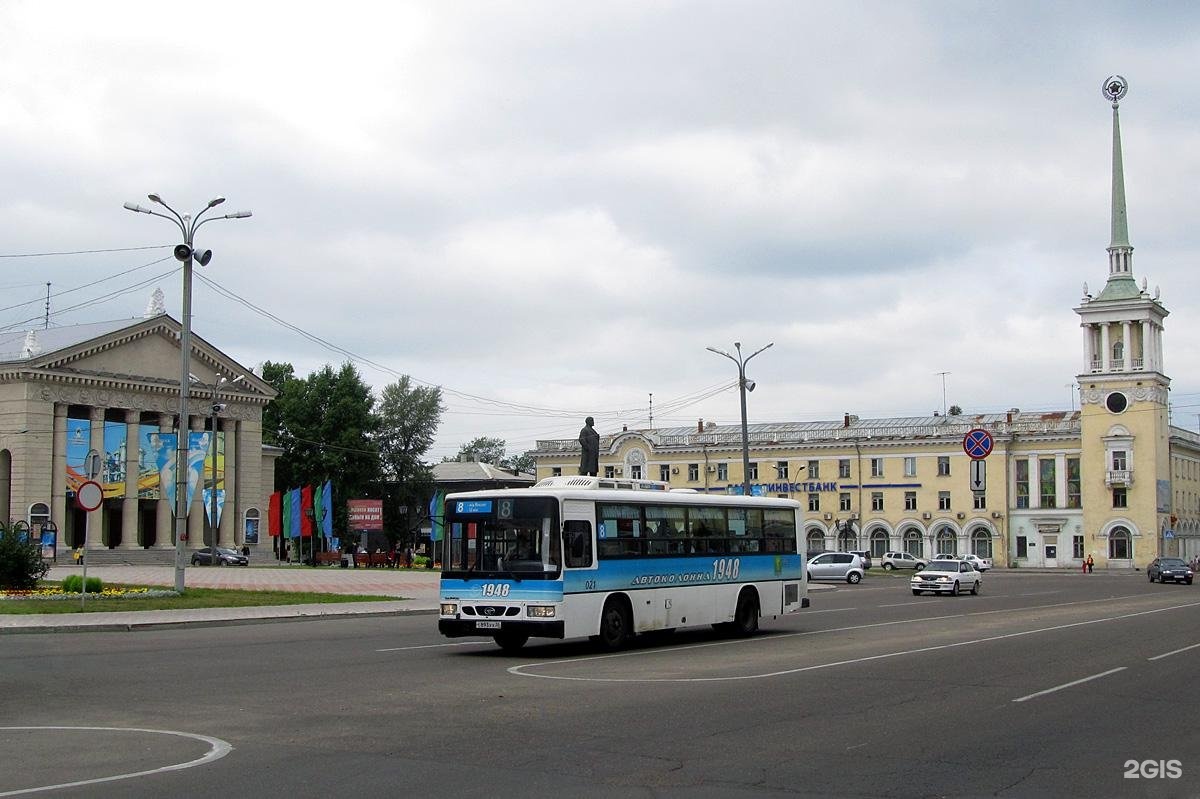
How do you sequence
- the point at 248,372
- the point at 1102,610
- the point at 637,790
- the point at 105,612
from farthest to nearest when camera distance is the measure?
Result: the point at 248,372 < the point at 1102,610 < the point at 105,612 < the point at 637,790

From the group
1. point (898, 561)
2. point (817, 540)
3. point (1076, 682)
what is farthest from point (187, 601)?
point (817, 540)

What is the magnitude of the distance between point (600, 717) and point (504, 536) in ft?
23.9

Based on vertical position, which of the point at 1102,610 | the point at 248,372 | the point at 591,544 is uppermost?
the point at 248,372

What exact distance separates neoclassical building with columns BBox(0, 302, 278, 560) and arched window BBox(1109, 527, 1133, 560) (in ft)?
205

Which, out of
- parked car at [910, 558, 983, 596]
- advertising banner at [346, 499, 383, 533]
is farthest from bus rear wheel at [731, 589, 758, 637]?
advertising banner at [346, 499, 383, 533]

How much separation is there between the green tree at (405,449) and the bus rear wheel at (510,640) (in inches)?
3225

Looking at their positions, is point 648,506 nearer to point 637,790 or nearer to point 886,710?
point 886,710

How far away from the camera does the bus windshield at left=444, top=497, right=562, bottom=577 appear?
19.5 meters

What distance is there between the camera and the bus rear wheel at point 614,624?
20.5 m

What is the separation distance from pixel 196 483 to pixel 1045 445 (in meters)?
62.7

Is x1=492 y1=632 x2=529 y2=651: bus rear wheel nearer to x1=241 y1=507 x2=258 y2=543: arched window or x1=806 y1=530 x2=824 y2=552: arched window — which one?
x1=241 y1=507 x2=258 y2=543: arched window

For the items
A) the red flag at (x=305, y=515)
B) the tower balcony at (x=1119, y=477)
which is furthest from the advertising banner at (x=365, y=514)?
the tower balcony at (x=1119, y=477)

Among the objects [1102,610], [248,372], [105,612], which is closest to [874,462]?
[248,372]

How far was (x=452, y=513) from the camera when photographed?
65.9 feet
